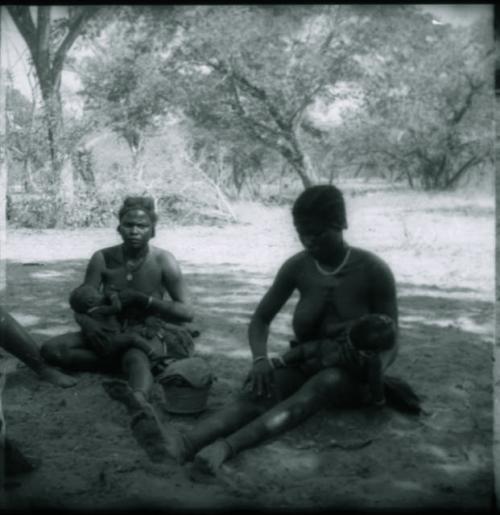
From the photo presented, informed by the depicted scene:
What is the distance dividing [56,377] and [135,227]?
98cm

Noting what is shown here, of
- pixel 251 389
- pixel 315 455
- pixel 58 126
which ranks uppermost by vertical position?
pixel 58 126

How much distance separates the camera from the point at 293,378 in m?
3.12

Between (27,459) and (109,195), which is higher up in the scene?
(109,195)

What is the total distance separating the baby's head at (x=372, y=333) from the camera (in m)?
2.78

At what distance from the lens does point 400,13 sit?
20.6 m

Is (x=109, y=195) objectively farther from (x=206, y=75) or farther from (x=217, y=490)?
(x=217, y=490)

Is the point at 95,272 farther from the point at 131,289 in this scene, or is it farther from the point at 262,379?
the point at 262,379

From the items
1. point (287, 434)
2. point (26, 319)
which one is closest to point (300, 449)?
point (287, 434)

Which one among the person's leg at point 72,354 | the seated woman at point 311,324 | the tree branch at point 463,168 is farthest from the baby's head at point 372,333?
the tree branch at point 463,168

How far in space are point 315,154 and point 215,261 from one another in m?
16.6

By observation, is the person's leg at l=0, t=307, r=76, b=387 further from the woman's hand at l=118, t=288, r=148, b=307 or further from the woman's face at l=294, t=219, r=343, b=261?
the woman's face at l=294, t=219, r=343, b=261

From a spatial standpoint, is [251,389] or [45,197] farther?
[45,197]

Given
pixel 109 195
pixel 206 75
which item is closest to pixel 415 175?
pixel 206 75

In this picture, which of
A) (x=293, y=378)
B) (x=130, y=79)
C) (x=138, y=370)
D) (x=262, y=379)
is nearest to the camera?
(x=262, y=379)
